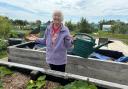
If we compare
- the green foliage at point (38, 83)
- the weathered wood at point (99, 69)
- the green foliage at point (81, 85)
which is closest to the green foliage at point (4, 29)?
the weathered wood at point (99, 69)

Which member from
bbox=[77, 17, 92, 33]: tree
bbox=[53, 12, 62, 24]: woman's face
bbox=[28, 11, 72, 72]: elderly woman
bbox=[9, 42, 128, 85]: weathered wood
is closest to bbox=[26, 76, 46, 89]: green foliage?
bbox=[28, 11, 72, 72]: elderly woman

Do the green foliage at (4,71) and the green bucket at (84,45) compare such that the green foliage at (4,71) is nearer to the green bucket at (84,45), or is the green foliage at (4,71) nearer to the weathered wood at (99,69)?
the green bucket at (84,45)

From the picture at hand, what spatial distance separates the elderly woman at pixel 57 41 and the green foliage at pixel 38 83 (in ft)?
2.37

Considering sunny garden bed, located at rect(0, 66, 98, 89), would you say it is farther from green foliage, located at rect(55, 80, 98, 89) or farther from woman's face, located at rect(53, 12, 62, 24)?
woman's face, located at rect(53, 12, 62, 24)

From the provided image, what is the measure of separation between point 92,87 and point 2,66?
1.34 metres

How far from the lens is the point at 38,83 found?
247 centimetres

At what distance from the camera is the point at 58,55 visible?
322 cm

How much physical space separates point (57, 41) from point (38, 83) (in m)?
0.84

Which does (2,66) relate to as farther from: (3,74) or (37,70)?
(37,70)

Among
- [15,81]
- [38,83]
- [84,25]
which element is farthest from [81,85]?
[84,25]

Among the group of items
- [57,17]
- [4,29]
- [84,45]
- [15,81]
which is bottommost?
[4,29]

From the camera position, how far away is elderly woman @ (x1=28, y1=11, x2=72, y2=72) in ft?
10.2

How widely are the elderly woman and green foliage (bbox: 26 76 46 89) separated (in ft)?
2.37

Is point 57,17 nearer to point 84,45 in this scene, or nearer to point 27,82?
point 84,45
